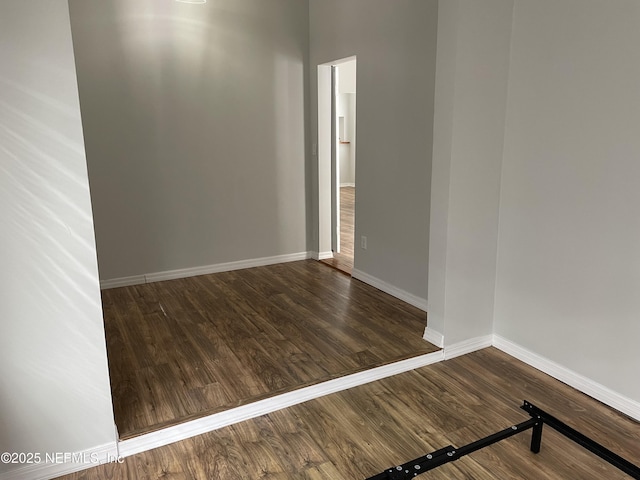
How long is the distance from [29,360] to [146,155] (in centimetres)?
254

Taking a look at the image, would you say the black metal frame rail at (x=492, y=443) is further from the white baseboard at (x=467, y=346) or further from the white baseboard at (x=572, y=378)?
the white baseboard at (x=467, y=346)

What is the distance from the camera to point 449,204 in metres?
2.81

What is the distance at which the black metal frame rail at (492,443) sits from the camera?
1710 mm

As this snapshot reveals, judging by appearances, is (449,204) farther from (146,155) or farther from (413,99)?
(146,155)

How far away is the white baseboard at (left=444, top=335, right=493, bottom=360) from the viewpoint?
9.81 feet

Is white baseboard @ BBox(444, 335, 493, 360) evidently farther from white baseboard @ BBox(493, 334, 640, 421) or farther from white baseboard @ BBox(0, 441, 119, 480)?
white baseboard @ BBox(0, 441, 119, 480)

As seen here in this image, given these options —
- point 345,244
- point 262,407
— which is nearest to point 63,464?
point 262,407

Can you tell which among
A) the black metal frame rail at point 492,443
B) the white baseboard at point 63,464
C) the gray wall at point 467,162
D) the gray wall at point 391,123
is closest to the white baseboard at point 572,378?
the gray wall at point 467,162

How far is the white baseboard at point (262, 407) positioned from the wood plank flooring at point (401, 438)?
4 cm

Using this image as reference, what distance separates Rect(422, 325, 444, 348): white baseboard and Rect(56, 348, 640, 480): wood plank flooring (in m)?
0.29

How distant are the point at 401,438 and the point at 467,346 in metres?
1.03

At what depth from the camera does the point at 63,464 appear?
2018 millimetres

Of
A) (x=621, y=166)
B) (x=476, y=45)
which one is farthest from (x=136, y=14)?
(x=621, y=166)

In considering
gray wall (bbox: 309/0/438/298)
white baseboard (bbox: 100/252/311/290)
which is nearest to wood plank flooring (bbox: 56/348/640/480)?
gray wall (bbox: 309/0/438/298)
